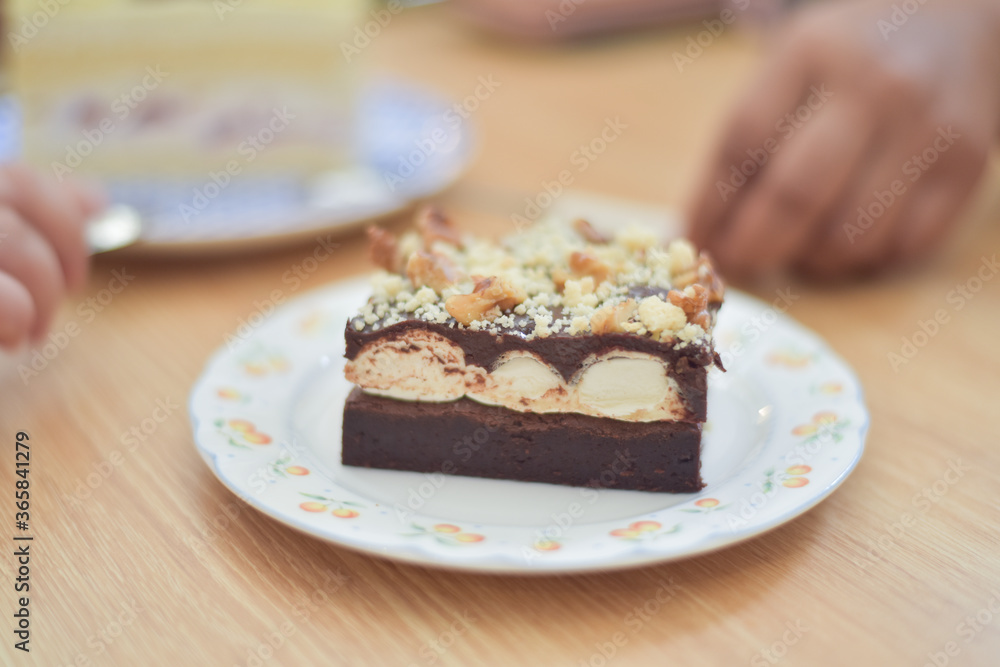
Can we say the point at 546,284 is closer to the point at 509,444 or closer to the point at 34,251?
the point at 509,444

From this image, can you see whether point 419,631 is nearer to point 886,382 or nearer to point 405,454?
point 405,454

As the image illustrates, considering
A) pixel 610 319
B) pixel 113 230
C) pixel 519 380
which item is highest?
pixel 610 319

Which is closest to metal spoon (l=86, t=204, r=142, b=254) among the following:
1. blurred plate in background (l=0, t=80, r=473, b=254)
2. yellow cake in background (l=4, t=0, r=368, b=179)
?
blurred plate in background (l=0, t=80, r=473, b=254)

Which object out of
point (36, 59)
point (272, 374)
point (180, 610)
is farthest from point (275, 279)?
point (180, 610)

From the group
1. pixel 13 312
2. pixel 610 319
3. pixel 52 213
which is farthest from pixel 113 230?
pixel 610 319

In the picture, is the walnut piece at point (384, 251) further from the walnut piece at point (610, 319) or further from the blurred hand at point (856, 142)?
the blurred hand at point (856, 142)

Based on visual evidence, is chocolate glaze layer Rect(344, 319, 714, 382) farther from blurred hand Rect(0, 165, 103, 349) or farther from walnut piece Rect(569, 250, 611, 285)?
blurred hand Rect(0, 165, 103, 349)
